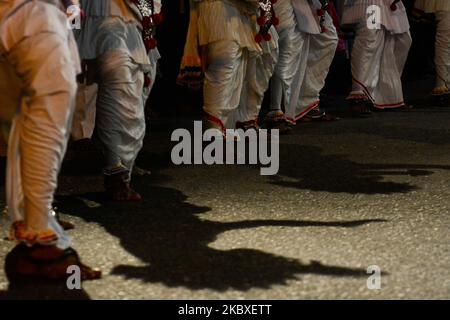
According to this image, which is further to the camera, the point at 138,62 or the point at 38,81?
the point at 138,62

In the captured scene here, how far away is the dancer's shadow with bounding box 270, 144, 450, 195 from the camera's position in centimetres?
624

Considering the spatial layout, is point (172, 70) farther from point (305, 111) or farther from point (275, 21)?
point (275, 21)

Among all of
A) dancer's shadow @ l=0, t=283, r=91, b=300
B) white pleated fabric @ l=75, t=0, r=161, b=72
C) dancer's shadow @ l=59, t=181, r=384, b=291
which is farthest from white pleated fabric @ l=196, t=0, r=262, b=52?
dancer's shadow @ l=0, t=283, r=91, b=300

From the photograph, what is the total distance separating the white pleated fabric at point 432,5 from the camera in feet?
34.7

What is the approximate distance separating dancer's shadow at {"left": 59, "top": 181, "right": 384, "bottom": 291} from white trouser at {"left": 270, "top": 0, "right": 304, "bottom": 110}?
123 inches

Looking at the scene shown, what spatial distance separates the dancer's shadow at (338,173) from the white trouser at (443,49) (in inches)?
145

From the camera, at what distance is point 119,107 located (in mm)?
5789

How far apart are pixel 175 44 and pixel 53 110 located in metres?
6.52

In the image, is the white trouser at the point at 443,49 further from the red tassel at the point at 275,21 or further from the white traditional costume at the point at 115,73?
the white traditional costume at the point at 115,73

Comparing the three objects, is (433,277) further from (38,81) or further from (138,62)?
(138,62)

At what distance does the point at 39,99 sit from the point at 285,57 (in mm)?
5154

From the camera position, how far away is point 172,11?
10.3 m
